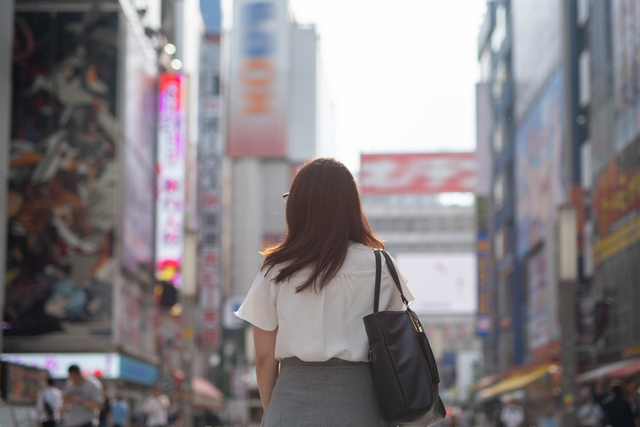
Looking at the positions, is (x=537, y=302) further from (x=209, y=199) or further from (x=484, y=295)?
(x=209, y=199)

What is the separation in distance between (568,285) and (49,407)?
8.09 meters

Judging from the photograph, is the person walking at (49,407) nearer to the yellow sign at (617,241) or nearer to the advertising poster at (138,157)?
the yellow sign at (617,241)

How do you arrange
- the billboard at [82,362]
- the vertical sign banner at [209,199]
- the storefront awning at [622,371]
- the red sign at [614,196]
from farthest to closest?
1. the vertical sign banner at [209,199]
2. the billboard at [82,362]
3. the red sign at [614,196]
4. the storefront awning at [622,371]

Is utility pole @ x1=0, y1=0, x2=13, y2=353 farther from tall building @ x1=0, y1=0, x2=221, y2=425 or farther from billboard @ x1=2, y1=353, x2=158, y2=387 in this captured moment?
billboard @ x1=2, y1=353, x2=158, y2=387

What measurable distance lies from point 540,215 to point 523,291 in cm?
739

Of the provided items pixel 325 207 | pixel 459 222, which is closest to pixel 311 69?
pixel 459 222

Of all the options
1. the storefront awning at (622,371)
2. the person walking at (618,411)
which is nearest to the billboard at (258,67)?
the storefront awning at (622,371)

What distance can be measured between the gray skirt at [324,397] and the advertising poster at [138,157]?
1018 inches

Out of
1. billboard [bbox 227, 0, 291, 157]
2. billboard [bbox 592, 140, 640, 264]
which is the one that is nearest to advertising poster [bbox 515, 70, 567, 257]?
billboard [bbox 592, 140, 640, 264]

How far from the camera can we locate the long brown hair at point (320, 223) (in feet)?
8.85

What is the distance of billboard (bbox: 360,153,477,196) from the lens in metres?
44.8

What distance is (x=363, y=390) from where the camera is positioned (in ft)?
8.54

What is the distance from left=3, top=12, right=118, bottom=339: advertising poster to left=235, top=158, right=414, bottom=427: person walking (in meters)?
24.6

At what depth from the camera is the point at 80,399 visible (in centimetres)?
916
